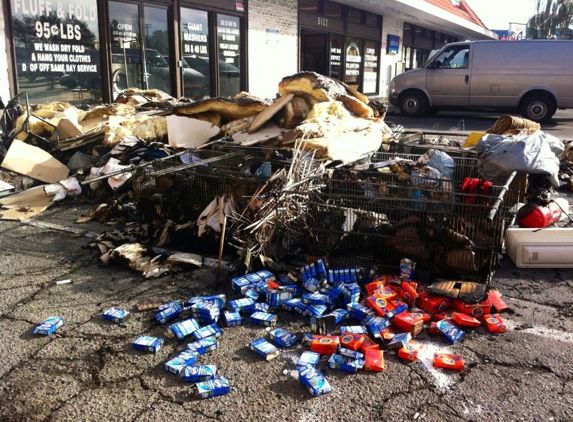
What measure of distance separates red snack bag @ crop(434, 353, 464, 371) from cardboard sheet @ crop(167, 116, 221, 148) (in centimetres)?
477

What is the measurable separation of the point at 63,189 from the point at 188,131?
1765 millimetres

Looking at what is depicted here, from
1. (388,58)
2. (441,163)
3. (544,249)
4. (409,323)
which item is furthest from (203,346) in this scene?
(388,58)

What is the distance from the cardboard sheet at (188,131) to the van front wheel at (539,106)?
34.9ft

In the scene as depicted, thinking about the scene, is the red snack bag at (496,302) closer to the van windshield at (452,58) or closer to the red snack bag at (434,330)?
the red snack bag at (434,330)

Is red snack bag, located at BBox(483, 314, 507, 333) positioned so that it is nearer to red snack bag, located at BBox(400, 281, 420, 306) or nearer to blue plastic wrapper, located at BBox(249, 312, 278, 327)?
red snack bag, located at BBox(400, 281, 420, 306)

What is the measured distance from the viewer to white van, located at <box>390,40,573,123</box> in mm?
14164

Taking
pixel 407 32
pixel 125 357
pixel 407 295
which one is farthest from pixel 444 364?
pixel 407 32

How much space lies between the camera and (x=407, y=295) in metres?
3.75

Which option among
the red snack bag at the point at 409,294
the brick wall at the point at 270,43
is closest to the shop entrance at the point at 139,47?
the brick wall at the point at 270,43

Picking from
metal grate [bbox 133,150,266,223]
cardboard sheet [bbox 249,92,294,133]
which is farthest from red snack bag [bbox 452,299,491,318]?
cardboard sheet [bbox 249,92,294,133]

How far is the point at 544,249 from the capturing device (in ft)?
14.5

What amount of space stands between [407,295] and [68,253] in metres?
3.06

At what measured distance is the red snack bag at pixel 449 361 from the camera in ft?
9.71

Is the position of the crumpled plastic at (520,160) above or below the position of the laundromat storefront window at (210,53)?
below
